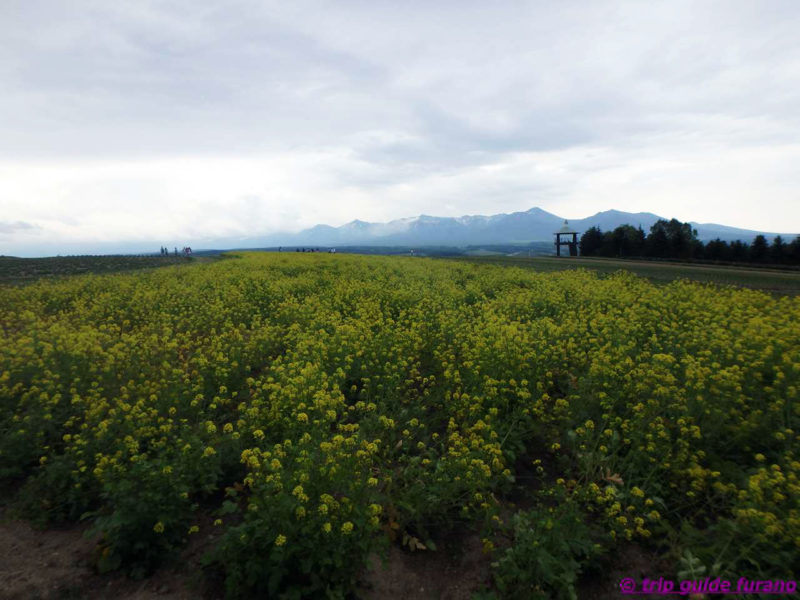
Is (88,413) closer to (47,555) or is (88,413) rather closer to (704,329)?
(47,555)

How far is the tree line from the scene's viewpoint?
38750mm

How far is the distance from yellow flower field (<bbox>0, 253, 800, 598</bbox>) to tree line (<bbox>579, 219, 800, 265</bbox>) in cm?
4051

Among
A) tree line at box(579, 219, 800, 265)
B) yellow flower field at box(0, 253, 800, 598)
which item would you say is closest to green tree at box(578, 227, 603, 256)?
tree line at box(579, 219, 800, 265)

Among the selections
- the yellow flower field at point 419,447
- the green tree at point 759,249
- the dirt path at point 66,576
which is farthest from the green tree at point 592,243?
the dirt path at point 66,576

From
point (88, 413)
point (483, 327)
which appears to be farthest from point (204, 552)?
point (483, 327)

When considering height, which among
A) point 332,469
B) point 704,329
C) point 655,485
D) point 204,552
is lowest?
point 204,552

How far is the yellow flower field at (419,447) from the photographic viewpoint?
3.62 meters

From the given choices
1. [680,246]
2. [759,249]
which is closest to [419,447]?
[759,249]

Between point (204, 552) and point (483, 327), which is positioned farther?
point (483, 327)

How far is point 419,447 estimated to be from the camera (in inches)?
203

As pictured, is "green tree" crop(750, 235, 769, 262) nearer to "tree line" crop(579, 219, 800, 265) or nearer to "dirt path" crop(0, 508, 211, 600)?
"tree line" crop(579, 219, 800, 265)

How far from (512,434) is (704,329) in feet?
19.4

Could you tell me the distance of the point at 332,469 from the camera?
3.99 m

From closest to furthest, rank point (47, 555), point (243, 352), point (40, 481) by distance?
point (47, 555)
point (40, 481)
point (243, 352)
